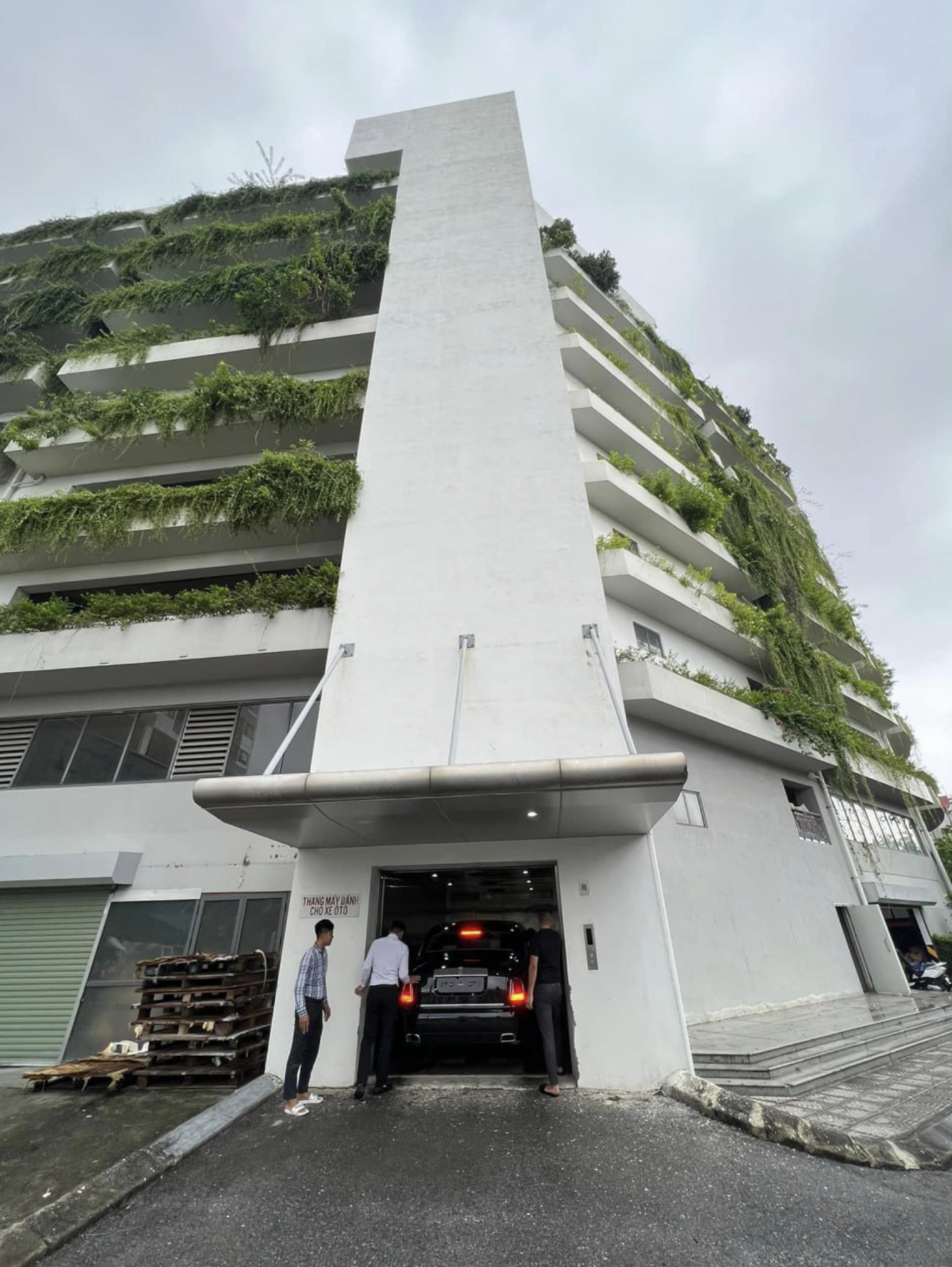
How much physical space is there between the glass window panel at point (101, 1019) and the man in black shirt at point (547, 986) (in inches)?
263

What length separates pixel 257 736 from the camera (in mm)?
10492

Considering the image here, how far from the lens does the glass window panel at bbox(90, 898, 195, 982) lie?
8914 mm

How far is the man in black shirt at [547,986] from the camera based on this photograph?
5621mm

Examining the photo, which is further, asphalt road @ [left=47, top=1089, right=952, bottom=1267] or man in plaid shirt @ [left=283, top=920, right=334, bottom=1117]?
man in plaid shirt @ [left=283, top=920, right=334, bottom=1117]

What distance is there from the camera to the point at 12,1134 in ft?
18.1

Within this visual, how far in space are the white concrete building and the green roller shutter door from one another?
54mm

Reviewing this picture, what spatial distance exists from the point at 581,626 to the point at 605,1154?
5.77 metres

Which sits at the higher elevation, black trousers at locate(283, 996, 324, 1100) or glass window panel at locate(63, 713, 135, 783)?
glass window panel at locate(63, 713, 135, 783)

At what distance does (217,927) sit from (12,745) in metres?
6.00

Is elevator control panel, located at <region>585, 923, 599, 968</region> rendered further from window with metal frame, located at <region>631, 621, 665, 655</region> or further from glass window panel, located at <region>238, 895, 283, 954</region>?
window with metal frame, located at <region>631, 621, 665, 655</region>

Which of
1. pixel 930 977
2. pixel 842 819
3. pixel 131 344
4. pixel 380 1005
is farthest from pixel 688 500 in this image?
pixel 930 977

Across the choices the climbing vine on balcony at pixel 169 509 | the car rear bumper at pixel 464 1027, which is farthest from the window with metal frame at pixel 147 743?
the car rear bumper at pixel 464 1027

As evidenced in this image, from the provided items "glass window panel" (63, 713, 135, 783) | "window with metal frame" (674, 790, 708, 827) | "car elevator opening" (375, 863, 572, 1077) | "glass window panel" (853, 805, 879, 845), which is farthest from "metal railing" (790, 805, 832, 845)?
"glass window panel" (63, 713, 135, 783)

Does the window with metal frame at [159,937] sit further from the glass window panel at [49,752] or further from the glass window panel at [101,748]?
the glass window panel at [49,752]
